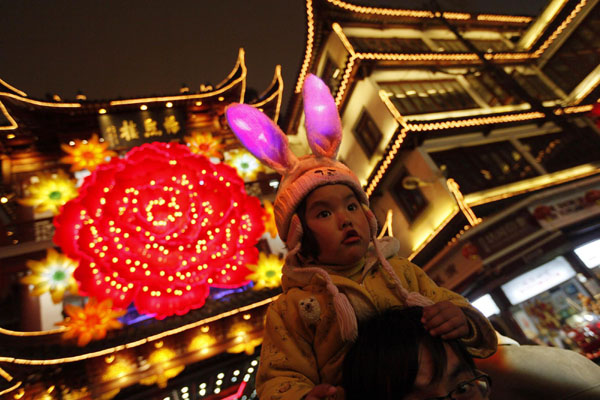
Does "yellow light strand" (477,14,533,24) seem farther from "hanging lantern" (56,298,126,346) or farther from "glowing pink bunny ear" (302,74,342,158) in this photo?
"hanging lantern" (56,298,126,346)

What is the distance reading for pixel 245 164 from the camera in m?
9.58

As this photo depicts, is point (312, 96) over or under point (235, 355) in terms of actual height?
over

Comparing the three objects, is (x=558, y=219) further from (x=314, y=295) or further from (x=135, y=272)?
(x=135, y=272)

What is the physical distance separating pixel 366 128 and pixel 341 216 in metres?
12.8

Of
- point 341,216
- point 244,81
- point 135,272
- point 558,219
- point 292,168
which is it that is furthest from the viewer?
point 244,81

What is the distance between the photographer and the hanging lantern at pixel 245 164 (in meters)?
9.44

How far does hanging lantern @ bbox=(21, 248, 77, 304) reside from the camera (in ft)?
19.2

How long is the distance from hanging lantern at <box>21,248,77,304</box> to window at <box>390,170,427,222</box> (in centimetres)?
1101

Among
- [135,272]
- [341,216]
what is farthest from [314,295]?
[135,272]

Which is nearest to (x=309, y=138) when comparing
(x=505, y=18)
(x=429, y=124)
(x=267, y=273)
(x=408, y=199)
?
(x=267, y=273)

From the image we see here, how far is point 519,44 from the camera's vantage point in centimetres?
1600

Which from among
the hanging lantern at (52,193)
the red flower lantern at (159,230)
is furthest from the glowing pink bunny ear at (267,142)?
the hanging lantern at (52,193)

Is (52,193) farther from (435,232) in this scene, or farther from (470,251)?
(470,251)

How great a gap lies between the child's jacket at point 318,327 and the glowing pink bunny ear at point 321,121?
3.52 ft
